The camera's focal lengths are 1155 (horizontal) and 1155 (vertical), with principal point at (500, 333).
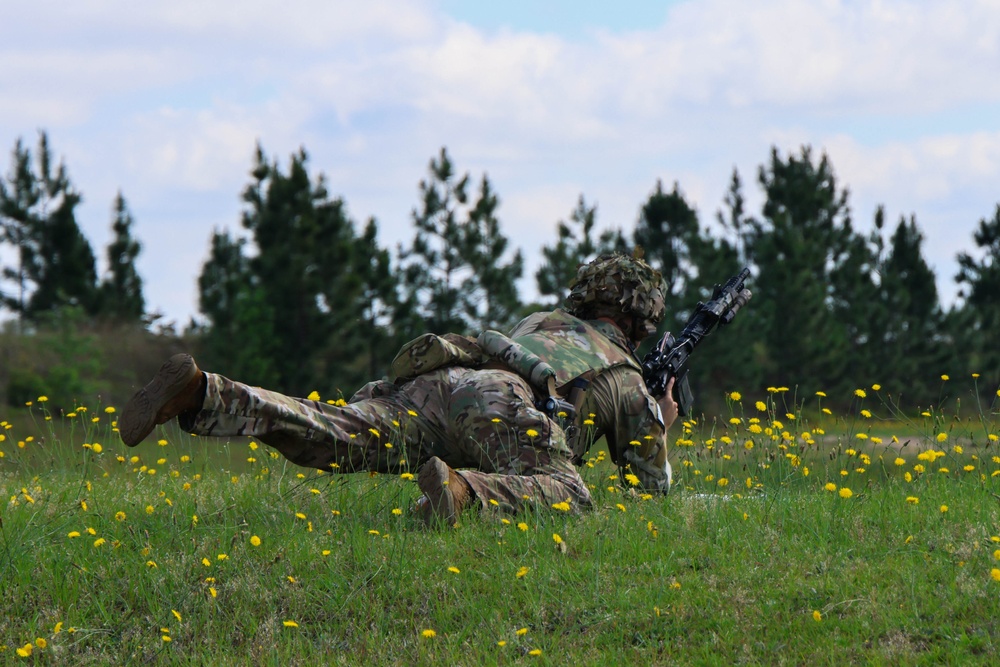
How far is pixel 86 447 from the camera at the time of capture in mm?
6523

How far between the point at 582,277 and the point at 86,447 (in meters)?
3.21

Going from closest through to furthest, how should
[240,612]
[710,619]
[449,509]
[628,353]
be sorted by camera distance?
[710,619]
[240,612]
[449,509]
[628,353]

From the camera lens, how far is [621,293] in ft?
24.3

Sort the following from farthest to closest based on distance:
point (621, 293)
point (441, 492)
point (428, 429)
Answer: point (621, 293) < point (428, 429) < point (441, 492)

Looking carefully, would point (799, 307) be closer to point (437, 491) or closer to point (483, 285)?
point (483, 285)

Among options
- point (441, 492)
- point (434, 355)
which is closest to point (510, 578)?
point (441, 492)

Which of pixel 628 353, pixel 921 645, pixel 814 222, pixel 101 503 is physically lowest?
pixel 921 645

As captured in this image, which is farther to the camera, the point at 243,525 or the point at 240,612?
the point at 243,525

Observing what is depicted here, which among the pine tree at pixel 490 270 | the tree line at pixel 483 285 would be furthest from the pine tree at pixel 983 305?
the pine tree at pixel 490 270

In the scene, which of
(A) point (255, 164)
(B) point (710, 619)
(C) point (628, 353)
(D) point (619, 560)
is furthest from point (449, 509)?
(A) point (255, 164)

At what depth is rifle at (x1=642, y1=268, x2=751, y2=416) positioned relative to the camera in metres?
7.60

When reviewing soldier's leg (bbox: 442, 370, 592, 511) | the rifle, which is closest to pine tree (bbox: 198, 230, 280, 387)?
the rifle

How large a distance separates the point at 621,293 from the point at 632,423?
36.8 inches

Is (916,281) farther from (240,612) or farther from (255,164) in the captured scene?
(240,612)
